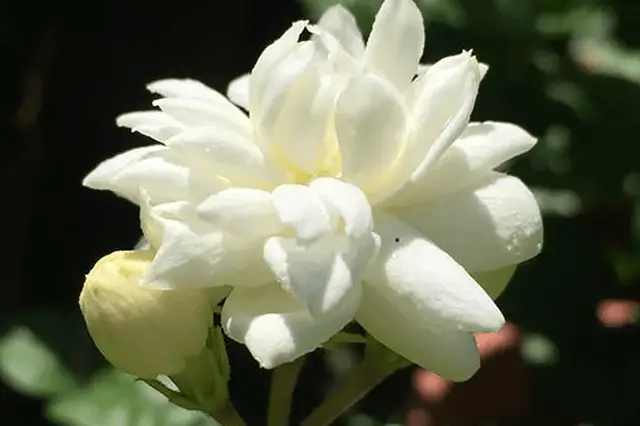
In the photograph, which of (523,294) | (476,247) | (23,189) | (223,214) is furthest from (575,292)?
(23,189)

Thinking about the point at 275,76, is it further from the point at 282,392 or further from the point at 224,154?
the point at 282,392

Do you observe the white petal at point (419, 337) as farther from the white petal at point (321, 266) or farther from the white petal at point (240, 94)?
the white petal at point (240, 94)

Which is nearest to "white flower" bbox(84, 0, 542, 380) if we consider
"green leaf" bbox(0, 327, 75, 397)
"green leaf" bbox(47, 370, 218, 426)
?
"green leaf" bbox(47, 370, 218, 426)

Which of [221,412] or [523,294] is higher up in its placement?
[221,412]

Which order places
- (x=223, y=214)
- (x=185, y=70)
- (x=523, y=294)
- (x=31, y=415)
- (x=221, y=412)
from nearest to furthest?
(x=223, y=214), (x=221, y=412), (x=523, y=294), (x=31, y=415), (x=185, y=70)

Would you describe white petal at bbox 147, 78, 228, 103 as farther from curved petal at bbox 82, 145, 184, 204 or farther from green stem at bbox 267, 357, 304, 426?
green stem at bbox 267, 357, 304, 426

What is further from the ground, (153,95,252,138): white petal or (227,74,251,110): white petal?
(153,95,252,138): white petal

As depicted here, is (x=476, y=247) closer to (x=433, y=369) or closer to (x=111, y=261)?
(x=433, y=369)
